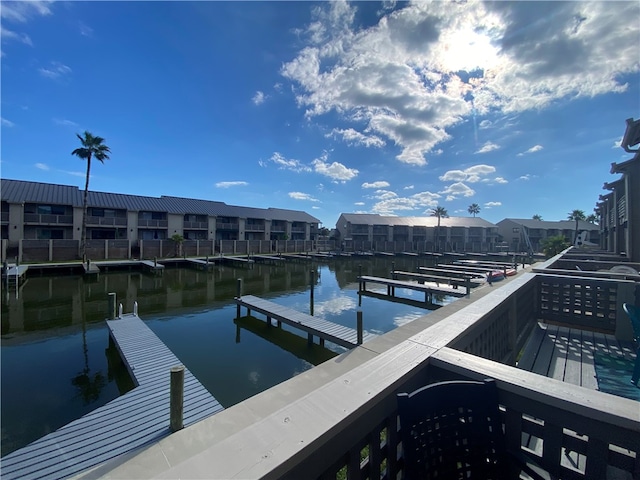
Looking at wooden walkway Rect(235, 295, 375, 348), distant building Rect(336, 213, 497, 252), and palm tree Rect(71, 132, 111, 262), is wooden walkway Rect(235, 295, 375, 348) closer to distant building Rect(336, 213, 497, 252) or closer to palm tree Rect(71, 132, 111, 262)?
palm tree Rect(71, 132, 111, 262)

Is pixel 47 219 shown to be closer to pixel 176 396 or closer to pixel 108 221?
pixel 108 221

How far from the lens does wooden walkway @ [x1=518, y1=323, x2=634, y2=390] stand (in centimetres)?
392

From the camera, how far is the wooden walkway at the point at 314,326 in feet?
24.8

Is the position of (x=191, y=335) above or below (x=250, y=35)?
below

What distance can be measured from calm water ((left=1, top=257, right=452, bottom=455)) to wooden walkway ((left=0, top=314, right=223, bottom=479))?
1.16m

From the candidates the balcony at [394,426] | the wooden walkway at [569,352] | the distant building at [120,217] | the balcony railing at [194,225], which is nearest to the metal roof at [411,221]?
the distant building at [120,217]

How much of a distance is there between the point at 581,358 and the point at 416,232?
54717mm

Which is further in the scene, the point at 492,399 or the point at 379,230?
the point at 379,230

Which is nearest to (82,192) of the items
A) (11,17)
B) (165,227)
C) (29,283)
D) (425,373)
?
(165,227)

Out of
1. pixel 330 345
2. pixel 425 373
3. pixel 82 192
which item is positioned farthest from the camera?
pixel 82 192

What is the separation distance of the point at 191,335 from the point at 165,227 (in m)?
27.1

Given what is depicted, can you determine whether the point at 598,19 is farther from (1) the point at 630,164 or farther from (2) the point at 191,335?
(2) the point at 191,335

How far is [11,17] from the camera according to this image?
6.71 m

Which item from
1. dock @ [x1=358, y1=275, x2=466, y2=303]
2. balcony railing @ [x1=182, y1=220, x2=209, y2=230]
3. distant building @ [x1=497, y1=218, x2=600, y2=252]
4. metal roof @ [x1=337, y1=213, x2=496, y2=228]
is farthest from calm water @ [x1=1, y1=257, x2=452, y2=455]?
distant building @ [x1=497, y1=218, x2=600, y2=252]
